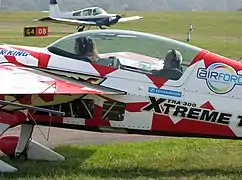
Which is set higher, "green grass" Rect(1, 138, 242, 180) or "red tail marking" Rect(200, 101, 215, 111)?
"red tail marking" Rect(200, 101, 215, 111)

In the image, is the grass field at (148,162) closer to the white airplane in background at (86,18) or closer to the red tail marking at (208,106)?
the red tail marking at (208,106)

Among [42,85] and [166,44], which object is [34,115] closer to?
[42,85]

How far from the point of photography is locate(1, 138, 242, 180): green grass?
7613 mm

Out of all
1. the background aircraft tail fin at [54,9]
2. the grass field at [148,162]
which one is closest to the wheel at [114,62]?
the grass field at [148,162]

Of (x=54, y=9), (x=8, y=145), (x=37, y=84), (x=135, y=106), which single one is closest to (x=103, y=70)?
(x=135, y=106)

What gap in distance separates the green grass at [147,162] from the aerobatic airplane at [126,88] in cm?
54

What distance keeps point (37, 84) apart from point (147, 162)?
6.69 ft

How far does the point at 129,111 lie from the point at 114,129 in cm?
36

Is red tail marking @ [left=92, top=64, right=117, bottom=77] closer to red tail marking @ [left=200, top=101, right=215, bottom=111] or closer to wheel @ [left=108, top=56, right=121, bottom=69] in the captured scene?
wheel @ [left=108, top=56, right=121, bottom=69]

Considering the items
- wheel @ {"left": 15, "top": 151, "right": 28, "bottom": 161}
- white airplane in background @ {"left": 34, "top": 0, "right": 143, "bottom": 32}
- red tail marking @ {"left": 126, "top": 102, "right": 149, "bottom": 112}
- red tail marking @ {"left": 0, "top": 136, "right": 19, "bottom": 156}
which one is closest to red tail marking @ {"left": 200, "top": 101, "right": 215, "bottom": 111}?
red tail marking @ {"left": 126, "top": 102, "right": 149, "bottom": 112}

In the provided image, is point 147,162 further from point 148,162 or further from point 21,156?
point 21,156

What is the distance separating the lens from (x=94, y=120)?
7840 millimetres

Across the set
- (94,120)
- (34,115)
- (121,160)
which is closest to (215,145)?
(121,160)

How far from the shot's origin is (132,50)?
7852 millimetres
